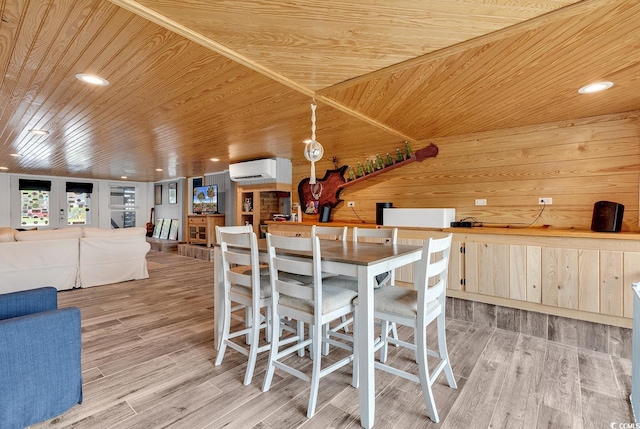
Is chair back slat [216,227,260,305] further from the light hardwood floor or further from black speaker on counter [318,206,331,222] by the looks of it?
black speaker on counter [318,206,331,222]

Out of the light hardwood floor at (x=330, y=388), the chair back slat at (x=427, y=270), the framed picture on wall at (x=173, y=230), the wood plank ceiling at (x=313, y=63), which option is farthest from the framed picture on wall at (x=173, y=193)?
the chair back slat at (x=427, y=270)

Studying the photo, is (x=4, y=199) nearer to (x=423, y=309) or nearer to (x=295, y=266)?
(x=295, y=266)

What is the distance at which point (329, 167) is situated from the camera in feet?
17.0

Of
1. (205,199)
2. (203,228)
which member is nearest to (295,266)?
(203,228)

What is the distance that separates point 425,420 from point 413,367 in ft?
1.89

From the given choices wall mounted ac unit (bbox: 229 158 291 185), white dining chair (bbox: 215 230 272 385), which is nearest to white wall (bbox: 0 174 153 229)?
wall mounted ac unit (bbox: 229 158 291 185)

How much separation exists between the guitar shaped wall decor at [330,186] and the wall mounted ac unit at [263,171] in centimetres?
37

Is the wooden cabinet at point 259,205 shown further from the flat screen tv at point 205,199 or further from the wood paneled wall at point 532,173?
the wood paneled wall at point 532,173

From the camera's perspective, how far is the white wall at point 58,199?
8.23 meters

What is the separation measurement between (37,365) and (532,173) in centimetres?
431

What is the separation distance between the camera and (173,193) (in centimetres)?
934

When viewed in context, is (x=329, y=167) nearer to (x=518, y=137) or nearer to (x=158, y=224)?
(x=518, y=137)

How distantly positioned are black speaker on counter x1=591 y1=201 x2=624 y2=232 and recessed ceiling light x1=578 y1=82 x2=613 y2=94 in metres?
1.03

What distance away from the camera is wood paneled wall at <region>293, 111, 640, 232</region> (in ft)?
9.59
